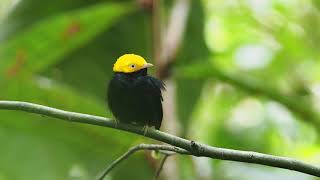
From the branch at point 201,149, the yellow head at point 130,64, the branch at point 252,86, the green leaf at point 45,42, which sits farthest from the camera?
the branch at point 252,86

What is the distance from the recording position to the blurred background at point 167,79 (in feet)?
5.13

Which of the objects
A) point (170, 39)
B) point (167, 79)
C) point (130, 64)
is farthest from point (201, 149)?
point (170, 39)

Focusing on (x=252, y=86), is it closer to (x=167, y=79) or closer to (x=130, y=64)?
(x=167, y=79)

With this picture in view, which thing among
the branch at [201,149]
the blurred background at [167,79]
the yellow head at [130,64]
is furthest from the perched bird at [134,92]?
the blurred background at [167,79]

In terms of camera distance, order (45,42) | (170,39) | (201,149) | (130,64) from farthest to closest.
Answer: (170,39), (45,42), (130,64), (201,149)

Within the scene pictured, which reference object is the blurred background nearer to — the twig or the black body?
the twig

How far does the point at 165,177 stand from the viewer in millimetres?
1497

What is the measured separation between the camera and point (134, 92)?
3.49 feet

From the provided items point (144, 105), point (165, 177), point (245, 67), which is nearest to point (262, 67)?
point (245, 67)

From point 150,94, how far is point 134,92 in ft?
0.08

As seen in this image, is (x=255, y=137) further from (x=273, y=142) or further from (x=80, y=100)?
(x=80, y=100)

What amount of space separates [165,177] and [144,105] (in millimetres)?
463

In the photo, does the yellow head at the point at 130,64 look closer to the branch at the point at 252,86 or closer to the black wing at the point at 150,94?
the black wing at the point at 150,94

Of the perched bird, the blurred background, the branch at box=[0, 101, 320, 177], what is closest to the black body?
the perched bird
